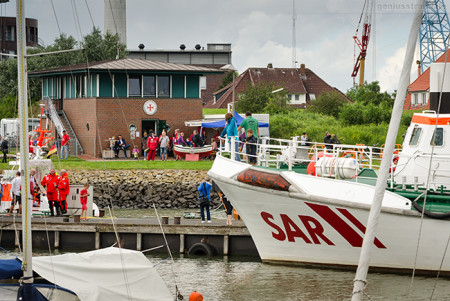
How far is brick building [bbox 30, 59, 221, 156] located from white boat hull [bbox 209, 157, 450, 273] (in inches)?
996

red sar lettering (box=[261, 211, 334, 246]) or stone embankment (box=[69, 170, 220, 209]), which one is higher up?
red sar lettering (box=[261, 211, 334, 246])

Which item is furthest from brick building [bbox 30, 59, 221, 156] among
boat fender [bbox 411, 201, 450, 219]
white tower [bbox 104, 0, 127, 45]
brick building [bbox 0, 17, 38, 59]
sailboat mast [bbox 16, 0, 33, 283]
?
brick building [bbox 0, 17, 38, 59]

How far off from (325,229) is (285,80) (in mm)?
71276

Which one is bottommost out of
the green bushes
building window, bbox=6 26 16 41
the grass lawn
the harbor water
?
the harbor water

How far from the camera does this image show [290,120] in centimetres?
5506

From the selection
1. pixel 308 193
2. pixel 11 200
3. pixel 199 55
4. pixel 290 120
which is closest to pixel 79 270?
pixel 308 193

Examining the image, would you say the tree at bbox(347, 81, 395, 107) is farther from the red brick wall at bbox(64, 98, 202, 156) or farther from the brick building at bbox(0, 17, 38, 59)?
the brick building at bbox(0, 17, 38, 59)

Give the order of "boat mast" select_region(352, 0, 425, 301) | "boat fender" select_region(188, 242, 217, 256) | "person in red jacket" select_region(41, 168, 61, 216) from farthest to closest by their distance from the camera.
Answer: "person in red jacket" select_region(41, 168, 61, 216) < "boat fender" select_region(188, 242, 217, 256) < "boat mast" select_region(352, 0, 425, 301)

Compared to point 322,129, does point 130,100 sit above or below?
above

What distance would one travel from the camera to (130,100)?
4791 centimetres

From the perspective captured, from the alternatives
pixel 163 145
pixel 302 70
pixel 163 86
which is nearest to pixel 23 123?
pixel 163 145

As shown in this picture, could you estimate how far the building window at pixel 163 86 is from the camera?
48688mm

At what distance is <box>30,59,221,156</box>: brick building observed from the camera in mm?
47625

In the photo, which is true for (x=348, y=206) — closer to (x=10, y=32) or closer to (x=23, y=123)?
(x=23, y=123)
